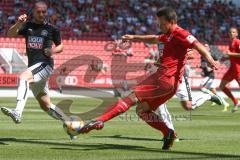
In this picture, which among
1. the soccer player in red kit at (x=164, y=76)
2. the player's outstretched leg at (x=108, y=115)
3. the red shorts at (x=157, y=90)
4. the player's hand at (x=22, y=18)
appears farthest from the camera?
the player's hand at (x=22, y=18)

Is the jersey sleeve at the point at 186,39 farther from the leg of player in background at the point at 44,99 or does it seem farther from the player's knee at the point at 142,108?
the leg of player in background at the point at 44,99

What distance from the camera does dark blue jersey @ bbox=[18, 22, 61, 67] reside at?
41.2 ft

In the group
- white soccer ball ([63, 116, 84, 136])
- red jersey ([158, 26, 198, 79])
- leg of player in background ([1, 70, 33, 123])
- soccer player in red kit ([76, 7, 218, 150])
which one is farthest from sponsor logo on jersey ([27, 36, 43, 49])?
red jersey ([158, 26, 198, 79])

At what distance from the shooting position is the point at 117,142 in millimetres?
11961

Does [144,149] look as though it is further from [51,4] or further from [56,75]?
[51,4]

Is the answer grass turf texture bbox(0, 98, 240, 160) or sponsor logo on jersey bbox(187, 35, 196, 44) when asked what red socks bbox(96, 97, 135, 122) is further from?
sponsor logo on jersey bbox(187, 35, 196, 44)

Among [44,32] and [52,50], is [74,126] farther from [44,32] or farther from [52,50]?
[44,32]

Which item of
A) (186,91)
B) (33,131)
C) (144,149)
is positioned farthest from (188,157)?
(33,131)

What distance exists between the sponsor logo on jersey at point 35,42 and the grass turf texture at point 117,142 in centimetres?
168

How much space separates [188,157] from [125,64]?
101 ft

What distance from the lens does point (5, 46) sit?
3819 cm

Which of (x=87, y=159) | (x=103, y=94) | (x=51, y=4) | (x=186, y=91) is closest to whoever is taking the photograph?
(x=87, y=159)

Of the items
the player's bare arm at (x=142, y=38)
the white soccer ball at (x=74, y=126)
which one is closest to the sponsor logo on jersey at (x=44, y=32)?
the player's bare arm at (x=142, y=38)

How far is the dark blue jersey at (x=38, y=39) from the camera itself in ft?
41.2
